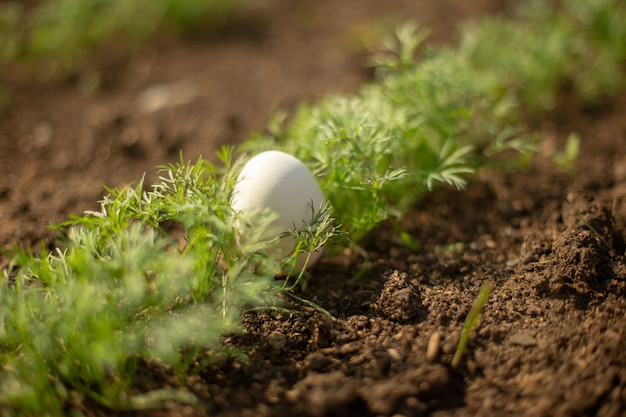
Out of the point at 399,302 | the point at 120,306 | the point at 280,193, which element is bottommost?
the point at 399,302

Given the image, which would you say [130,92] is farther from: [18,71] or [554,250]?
[554,250]

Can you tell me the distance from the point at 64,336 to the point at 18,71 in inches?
138

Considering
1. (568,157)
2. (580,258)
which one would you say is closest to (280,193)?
(580,258)

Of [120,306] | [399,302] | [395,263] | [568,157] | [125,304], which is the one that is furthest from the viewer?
[568,157]

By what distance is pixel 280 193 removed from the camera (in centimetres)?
214

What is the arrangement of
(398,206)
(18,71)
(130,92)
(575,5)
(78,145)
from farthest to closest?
(18,71)
(130,92)
(575,5)
(78,145)
(398,206)

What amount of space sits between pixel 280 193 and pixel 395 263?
68 cm

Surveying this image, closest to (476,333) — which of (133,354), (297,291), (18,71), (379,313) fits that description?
(379,313)

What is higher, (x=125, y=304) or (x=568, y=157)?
(x=568, y=157)

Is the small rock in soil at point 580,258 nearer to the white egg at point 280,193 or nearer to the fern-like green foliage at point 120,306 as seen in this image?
the white egg at point 280,193

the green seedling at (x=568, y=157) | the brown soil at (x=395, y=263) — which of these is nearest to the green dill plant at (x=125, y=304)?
the brown soil at (x=395, y=263)

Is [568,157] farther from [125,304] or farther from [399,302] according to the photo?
[125,304]

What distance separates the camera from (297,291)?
7.62 ft

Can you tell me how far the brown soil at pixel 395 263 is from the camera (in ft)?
5.78
